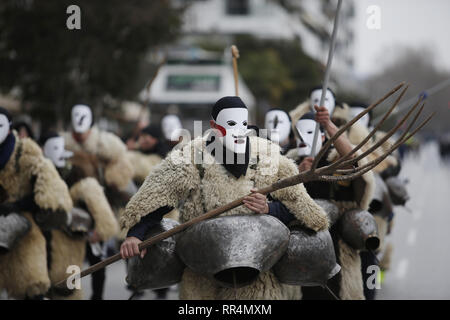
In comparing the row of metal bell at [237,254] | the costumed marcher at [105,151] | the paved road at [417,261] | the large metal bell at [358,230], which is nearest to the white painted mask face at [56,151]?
the costumed marcher at [105,151]

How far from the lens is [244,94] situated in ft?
101

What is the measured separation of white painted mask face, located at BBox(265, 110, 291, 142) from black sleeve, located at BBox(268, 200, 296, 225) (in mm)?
1908

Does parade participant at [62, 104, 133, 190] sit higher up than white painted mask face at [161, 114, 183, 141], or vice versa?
white painted mask face at [161, 114, 183, 141]

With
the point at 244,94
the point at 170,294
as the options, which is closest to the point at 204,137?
the point at 170,294

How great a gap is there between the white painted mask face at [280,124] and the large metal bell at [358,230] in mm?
1157

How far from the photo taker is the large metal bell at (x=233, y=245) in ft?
12.1

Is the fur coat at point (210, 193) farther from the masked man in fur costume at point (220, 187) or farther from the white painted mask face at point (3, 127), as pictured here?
the white painted mask face at point (3, 127)

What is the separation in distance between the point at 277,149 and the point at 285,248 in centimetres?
66

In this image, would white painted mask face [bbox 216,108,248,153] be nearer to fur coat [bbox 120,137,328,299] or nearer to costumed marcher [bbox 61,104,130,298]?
fur coat [bbox 120,137,328,299]

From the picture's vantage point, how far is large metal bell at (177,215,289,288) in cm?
370

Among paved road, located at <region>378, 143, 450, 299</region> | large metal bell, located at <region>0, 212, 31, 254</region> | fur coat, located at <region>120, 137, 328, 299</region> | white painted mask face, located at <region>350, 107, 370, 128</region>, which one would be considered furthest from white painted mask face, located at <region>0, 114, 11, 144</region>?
paved road, located at <region>378, 143, 450, 299</region>

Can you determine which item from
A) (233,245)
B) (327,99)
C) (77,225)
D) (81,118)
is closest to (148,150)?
(81,118)

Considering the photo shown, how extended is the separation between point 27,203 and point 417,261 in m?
6.21

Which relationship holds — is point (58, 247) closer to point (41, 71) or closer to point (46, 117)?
point (41, 71)
